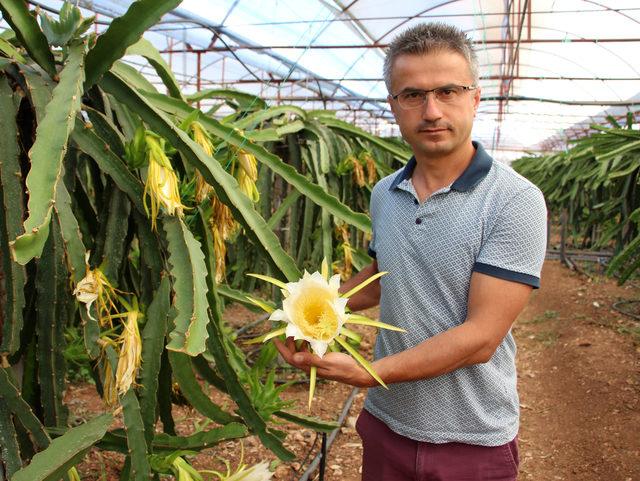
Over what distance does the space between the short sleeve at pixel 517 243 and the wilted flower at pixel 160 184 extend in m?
0.45

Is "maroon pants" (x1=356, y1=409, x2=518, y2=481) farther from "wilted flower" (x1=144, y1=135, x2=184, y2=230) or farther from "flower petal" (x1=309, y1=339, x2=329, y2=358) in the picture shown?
"wilted flower" (x1=144, y1=135, x2=184, y2=230)

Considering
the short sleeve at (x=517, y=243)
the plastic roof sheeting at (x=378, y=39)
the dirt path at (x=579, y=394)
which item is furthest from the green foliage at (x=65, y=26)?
the plastic roof sheeting at (x=378, y=39)

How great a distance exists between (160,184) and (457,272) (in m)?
0.46

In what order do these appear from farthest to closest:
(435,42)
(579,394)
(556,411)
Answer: (579,394) < (556,411) < (435,42)

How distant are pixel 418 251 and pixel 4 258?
60cm

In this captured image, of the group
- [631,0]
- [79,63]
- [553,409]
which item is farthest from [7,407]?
[631,0]

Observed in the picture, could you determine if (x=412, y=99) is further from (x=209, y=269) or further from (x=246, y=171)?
(x=209, y=269)

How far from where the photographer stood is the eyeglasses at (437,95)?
0.92 m

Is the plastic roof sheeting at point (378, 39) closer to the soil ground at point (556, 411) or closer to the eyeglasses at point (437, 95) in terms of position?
the soil ground at point (556, 411)

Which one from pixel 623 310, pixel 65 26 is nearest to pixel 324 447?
pixel 65 26

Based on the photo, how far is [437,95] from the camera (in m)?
Result: 0.92

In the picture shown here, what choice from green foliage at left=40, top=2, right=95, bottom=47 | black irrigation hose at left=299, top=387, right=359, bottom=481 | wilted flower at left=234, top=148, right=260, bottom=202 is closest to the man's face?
wilted flower at left=234, top=148, right=260, bottom=202

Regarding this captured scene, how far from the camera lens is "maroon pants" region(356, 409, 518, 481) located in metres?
0.97

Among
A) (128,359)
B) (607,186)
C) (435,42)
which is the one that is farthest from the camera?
(607,186)
